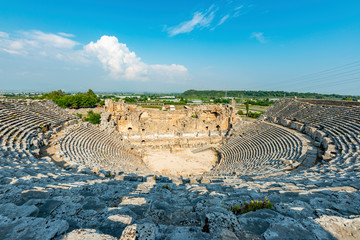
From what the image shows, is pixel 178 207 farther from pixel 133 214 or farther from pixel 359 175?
pixel 359 175

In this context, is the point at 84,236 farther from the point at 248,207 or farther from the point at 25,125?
the point at 25,125

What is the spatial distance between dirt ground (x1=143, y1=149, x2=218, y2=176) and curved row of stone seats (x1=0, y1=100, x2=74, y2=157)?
410 inches

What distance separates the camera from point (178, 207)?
387cm

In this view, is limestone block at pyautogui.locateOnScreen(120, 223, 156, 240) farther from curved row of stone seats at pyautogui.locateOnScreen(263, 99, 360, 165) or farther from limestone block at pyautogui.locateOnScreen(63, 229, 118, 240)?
curved row of stone seats at pyautogui.locateOnScreen(263, 99, 360, 165)

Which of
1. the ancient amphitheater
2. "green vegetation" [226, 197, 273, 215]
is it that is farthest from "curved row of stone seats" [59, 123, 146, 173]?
"green vegetation" [226, 197, 273, 215]

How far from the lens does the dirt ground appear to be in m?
16.9

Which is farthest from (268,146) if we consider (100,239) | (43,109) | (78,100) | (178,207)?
(78,100)

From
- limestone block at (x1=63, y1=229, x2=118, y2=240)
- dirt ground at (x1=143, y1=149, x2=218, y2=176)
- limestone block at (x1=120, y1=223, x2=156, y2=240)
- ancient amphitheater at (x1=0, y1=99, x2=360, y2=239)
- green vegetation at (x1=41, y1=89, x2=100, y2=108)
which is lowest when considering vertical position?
dirt ground at (x1=143, y1=149, x2=218, y2=176)

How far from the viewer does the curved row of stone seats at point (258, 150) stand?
477 inches

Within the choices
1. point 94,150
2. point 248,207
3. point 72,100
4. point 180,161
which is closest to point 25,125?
point 94,150

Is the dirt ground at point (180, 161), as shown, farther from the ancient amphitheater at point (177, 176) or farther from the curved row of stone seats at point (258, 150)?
the curved row of stone seats at point (258, 150)

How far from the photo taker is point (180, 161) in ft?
62.7

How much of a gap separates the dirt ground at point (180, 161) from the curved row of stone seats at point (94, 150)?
6.17ft

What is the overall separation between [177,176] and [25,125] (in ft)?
46.1
